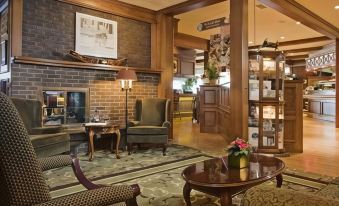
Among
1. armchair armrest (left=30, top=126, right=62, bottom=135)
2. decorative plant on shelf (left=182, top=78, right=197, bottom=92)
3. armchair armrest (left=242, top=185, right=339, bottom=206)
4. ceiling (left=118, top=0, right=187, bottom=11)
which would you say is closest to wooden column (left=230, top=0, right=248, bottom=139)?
ceiling (left=118, top=0, right=187, bottom=11)

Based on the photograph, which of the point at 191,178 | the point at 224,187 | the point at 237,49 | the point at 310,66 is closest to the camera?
the point at 224,187

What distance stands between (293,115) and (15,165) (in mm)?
4862

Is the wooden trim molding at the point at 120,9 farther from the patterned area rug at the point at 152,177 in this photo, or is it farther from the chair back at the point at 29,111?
the patterned area rug at the point at 152,177

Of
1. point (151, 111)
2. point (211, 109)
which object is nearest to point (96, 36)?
point (151, 111)

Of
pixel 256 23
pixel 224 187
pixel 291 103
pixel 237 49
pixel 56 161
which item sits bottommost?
pixel 224 187

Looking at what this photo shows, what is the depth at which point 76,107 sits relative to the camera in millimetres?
5078

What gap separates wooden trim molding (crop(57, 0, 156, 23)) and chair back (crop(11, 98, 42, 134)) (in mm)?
2018

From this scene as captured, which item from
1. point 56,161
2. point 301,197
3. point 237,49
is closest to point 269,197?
point 301,197

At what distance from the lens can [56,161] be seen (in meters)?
1.86

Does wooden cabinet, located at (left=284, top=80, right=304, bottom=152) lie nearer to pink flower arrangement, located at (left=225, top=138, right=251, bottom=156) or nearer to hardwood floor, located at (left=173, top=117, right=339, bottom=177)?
hardwood floor, located at (left=173, top=117, right=339, bottom=177)

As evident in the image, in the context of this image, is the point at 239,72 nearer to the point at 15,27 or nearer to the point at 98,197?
the point at 15,27

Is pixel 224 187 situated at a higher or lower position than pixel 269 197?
lower

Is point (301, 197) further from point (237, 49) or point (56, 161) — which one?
point (237, 49)

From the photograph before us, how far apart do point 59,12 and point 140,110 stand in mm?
2347
